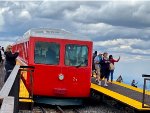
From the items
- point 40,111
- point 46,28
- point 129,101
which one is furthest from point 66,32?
point 129,101

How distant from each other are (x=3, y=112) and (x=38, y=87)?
12951 millimetres

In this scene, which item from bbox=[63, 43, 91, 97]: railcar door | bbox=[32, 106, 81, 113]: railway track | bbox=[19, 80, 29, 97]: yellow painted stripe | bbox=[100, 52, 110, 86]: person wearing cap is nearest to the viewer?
bbox=[19, 80, 29, 97]: yellow painted stripe

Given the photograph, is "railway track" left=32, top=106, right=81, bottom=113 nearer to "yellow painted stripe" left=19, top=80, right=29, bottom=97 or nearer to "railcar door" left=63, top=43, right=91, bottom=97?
"railcar door" left=63, top=43, right=91, bottom=97

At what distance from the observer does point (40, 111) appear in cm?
1662

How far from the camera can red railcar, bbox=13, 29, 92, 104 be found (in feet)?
56.2

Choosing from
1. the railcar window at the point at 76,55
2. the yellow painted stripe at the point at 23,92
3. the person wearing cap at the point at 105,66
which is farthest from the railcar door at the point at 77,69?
the yellow painted stripe at the point at 23,92

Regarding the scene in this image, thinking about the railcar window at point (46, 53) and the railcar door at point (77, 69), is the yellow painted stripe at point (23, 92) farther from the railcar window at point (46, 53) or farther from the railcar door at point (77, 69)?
the railcar door at point (77, 69)

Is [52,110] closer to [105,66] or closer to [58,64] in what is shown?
[58,64]

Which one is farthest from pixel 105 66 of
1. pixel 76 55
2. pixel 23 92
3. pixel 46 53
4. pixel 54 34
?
pixel 23 92

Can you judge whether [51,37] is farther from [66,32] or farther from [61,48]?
[66,32]

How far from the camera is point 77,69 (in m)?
17.2

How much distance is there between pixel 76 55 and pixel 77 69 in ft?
2.17

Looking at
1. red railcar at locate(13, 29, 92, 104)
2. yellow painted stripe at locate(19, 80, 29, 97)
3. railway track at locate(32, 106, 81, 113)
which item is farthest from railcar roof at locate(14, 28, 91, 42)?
railway track at locate(32, 106, 81, 113)

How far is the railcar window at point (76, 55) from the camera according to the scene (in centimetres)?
1748
